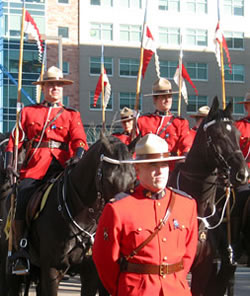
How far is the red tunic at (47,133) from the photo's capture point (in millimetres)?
8648

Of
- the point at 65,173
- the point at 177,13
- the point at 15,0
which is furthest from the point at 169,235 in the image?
the point at 177,13

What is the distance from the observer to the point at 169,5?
5394cm

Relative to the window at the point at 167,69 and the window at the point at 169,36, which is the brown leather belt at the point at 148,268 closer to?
the window at the point at 167,69


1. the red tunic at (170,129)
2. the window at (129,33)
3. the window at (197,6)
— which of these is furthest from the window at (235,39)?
the red tunic at (170,129)

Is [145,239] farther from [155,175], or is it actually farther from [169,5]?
[169,5]

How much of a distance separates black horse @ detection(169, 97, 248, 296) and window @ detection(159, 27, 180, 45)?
45.2 meters

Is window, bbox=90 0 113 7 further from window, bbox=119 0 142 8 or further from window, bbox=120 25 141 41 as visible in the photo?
window, bbox=120 25 141 41

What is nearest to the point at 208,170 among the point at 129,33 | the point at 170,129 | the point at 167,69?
the point at 170,129

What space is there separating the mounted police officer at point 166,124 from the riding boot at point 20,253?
7.24 ft

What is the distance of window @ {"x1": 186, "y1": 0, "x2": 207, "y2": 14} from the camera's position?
2148 inches

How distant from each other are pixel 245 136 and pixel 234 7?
4741cm

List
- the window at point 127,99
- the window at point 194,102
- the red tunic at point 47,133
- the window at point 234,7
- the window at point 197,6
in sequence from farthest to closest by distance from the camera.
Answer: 1. the window at point 234,7
2. the window at point 197,6
3. the window at point 194,102
4. the window at point 127,99
5. the red tunic at point 47,133

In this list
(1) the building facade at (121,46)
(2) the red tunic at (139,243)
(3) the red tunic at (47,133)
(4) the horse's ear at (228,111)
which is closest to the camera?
(2) the red tunic at (139,243)

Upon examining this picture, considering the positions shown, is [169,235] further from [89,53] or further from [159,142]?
[89,53]
